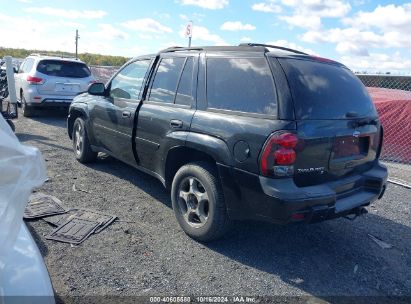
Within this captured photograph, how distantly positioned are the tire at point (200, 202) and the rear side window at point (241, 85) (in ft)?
2.22

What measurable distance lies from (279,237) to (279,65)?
6.19 ft

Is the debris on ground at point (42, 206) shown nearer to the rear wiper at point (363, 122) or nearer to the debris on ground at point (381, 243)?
the rear wiper at point (363, 122)

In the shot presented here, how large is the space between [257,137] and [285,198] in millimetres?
555

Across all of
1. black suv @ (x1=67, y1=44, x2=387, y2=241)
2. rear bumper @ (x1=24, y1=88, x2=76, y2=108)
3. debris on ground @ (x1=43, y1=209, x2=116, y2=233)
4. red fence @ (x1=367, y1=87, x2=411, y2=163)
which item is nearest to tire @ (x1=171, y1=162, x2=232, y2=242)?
black suv @ (x1=67, y1=44, x2=387, y2=241)

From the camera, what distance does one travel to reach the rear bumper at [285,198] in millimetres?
2959

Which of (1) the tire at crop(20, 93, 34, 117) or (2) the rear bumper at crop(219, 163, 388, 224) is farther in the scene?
(1) the tire at crop(20, 93, 34, 117)

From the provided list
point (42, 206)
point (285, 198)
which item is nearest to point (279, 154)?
point (285, 198)

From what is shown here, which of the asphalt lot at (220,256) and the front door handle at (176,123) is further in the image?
the front door handle at (176,123)

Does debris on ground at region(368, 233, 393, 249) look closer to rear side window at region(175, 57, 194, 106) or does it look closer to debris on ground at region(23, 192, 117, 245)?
rear side window at region(175, 57, 194, 106)

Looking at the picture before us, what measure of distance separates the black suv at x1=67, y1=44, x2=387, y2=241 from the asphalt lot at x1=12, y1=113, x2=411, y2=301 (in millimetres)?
381

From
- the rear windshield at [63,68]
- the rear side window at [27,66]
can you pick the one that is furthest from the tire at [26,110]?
the rear windshield at [63,68]

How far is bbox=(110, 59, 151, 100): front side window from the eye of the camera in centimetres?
473

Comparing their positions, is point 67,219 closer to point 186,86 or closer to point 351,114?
point 186,86

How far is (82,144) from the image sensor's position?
5957 millimetres
